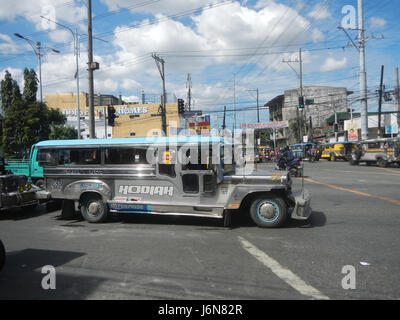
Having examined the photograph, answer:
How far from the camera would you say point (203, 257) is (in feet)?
16.6

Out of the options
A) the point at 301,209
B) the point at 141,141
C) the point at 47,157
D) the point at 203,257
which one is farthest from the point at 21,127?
the point at 301,209

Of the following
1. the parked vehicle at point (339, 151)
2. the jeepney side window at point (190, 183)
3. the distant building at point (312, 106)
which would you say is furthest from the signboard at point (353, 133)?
the jeepney side window at point (190, 183)

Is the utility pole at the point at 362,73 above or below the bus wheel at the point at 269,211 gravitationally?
above

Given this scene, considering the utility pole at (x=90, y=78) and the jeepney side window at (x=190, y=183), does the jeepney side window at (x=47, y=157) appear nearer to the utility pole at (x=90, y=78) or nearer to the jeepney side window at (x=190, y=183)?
the jeepney side window at (x=190, y=183)

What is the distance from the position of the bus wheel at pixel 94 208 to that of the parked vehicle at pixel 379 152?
2324 cm

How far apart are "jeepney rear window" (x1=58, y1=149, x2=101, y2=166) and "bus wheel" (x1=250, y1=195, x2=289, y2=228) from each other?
4082 mm

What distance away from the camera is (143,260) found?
4957 millimetres

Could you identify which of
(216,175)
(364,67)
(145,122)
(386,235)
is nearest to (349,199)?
(386,235)

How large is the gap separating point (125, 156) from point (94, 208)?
1615mm

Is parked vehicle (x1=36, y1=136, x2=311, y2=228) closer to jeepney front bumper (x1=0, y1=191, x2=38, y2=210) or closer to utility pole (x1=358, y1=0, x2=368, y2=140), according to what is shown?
jeepney front bumper (x1=0, y1=191, x2=38, y2=210)

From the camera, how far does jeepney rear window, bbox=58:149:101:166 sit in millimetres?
7727

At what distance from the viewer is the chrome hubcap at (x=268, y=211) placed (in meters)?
6.79

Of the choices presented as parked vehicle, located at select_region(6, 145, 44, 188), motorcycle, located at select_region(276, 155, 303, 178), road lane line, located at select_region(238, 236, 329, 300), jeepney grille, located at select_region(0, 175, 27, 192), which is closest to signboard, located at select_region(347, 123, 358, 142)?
motorcycle, located at select_region(276, 155, 303, 178)
